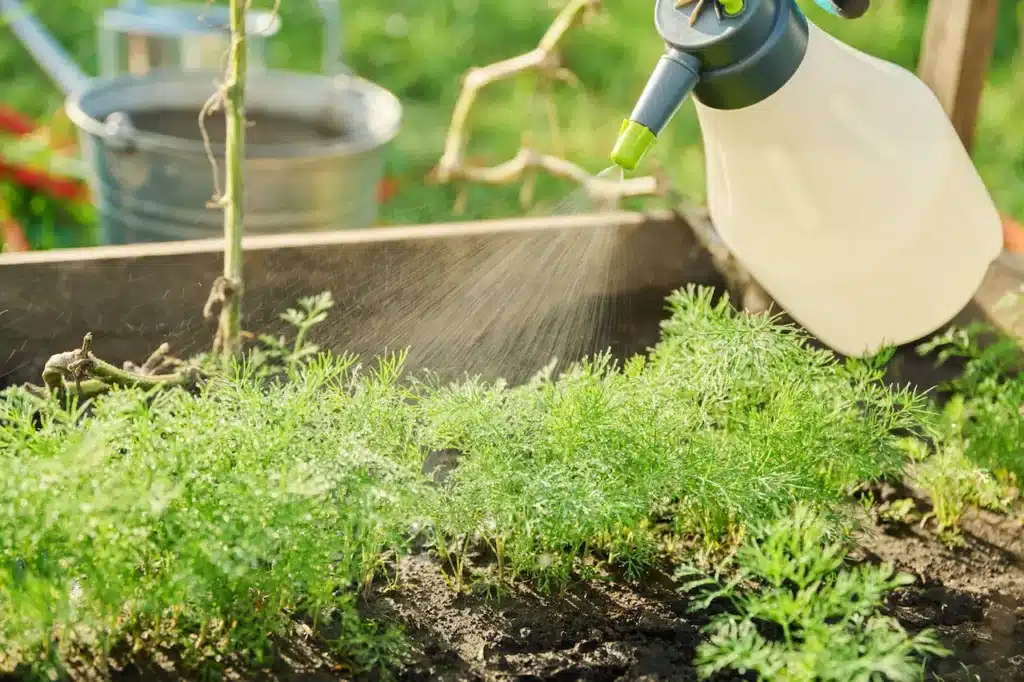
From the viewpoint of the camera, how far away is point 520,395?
3.71 ft

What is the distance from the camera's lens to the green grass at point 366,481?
86cm

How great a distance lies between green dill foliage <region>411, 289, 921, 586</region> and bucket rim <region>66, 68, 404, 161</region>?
2.16 ft

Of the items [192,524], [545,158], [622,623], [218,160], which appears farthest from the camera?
[545,158]

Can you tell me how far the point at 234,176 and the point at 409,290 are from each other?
0.89 ft

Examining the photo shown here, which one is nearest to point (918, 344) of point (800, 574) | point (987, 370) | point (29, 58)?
point (987, 370)

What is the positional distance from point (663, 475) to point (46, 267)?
69cm

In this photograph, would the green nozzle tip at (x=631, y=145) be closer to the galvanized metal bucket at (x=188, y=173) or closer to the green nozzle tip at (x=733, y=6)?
the green nozzle tip at (x=733, y=6)

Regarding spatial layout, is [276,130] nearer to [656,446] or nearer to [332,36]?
[332,36]

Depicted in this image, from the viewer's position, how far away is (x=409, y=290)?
1.34m

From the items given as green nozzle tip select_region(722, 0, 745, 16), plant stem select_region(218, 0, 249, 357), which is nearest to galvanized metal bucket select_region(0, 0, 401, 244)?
plant stem select_region(218, 0, 249, 357)

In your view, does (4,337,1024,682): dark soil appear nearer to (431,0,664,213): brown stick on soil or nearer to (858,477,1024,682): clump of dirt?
(858,477,1024,682): clump of dirt

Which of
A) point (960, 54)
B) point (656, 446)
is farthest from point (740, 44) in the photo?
point (960, 54)

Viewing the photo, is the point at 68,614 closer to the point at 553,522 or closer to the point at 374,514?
the point at 374,514

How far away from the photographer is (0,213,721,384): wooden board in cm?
125
